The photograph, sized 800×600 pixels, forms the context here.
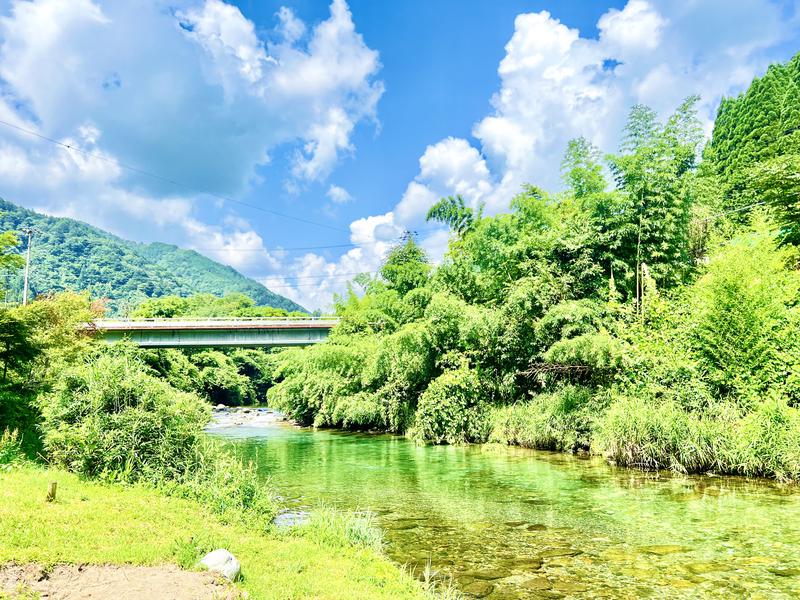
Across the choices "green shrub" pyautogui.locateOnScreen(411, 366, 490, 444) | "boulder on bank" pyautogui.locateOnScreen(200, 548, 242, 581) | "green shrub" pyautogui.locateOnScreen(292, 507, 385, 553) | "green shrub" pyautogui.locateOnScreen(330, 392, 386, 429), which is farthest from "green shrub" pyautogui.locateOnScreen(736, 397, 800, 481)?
"green shrub" pyautogui.locateOnScreen(330, 392, 386, 429)

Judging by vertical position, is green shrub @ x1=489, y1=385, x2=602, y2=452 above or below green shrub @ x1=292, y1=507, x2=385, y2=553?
above

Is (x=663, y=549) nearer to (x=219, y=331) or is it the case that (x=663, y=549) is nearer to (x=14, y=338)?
(x=14, y=338)

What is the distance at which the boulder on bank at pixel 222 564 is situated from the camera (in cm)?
609

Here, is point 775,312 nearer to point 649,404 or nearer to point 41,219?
point 649,404

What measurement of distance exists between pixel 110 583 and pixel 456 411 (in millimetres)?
19309

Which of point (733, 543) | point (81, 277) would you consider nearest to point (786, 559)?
point (733, 543)

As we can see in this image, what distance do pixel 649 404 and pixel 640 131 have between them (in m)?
12.8

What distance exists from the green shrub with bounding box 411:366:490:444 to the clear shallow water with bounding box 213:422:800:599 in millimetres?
5627

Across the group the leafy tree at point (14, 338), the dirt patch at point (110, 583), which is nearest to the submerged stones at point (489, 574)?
the dirt patch at point (110, 583)

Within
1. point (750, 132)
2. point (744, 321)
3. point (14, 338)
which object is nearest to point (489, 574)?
point (744, 321)

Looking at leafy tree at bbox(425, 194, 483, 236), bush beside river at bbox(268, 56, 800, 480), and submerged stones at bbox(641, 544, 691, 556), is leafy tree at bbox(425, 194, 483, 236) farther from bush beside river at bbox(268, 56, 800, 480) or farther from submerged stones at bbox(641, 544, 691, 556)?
submerged stones at bbox(641, 544, 691, 556)

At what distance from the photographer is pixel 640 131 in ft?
75.4

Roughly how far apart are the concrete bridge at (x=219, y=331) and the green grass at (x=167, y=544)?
3584cm

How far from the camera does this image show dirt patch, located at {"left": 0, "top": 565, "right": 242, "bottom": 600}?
→ 5449mm
